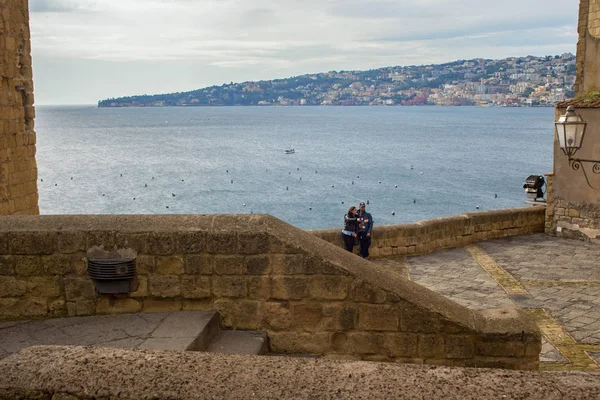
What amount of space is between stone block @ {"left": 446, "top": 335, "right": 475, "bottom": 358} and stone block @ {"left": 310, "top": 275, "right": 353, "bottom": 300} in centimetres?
89

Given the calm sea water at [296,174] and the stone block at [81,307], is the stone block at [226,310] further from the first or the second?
the calm sea water at [296,174]

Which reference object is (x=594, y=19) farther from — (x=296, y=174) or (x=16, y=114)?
(x=296, y=174)

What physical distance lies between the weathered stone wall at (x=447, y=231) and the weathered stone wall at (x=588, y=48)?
12.8ft

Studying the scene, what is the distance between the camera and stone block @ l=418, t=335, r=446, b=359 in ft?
16.5

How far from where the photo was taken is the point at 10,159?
9375mm

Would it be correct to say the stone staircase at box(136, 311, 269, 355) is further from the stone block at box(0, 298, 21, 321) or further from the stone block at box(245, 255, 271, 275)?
the stone block at box(0, 298, 21, 321)

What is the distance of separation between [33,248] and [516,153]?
94539 millimetres

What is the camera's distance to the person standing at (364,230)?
12773 mm

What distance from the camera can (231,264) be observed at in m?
5.11

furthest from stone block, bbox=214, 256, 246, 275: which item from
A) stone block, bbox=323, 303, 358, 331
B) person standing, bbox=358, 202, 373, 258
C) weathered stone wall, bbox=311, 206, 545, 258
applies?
weathered stone wall, bbox=311, 206, 545, 258

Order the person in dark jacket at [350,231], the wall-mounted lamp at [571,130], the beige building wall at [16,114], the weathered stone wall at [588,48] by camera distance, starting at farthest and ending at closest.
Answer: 1. the weathered stone wall at [588,48]
2. the person in dark jacket at [350,231]
3. the wall-mounted lamp at [571,130]
4. the beige building wall at [16,114]

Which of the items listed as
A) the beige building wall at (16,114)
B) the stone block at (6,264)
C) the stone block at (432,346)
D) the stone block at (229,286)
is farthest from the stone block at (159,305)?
the beige building wall at (16,114)

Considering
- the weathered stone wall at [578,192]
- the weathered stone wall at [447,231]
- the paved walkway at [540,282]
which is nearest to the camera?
the paved walkway at [540,282]

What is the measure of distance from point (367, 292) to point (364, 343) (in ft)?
1.42
